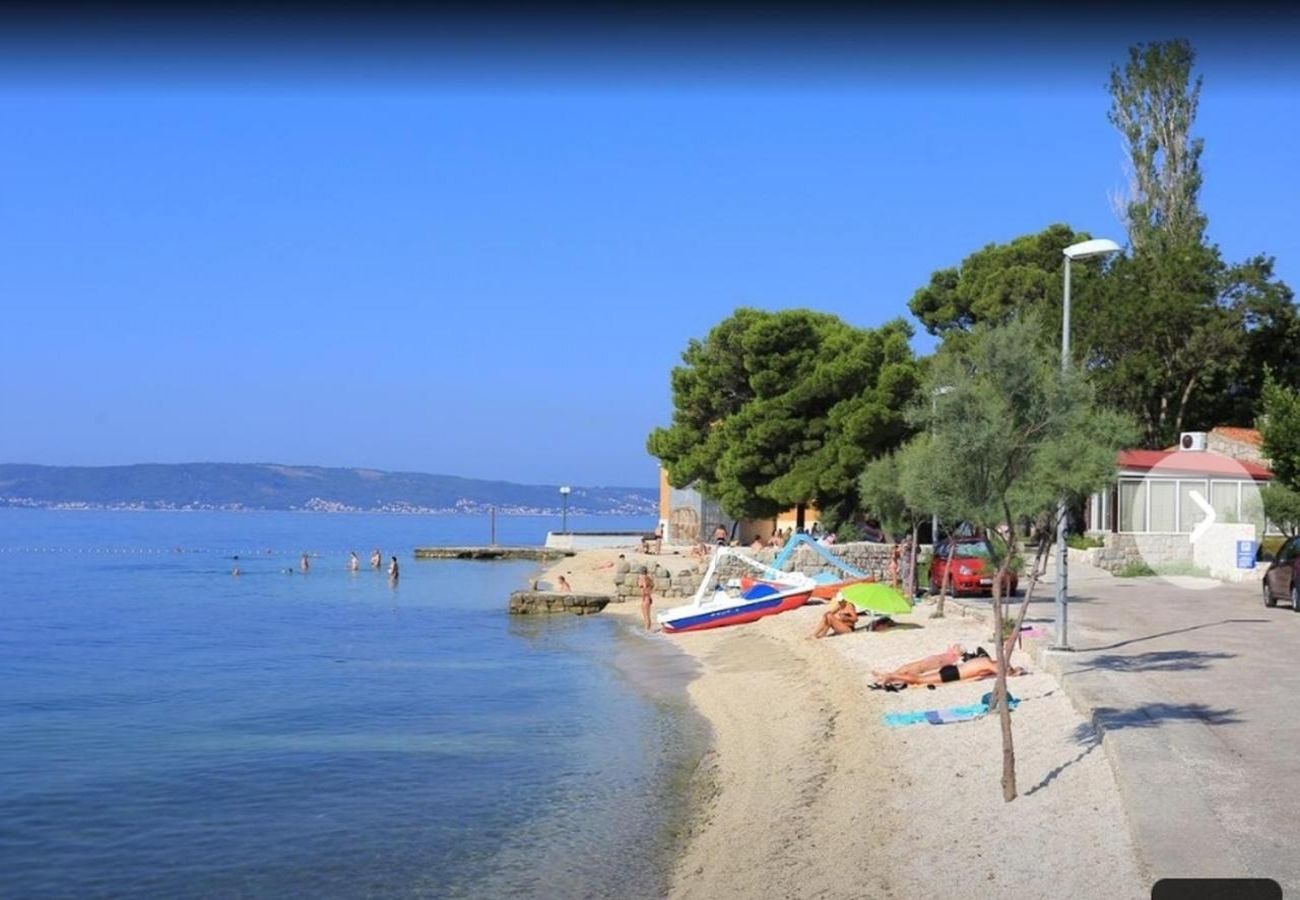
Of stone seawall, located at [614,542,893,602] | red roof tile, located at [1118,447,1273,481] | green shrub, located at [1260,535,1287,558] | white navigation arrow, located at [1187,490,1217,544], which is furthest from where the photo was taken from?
red roof tile, located at [1118,447,1273,481]

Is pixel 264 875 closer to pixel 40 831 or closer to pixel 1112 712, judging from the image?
pixel 40 831

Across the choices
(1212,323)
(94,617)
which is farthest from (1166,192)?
(94,617)

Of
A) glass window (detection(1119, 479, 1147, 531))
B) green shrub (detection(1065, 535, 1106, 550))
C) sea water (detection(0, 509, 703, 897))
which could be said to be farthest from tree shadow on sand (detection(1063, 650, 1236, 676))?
glass window (detection(1119, 479, 1147, 531))

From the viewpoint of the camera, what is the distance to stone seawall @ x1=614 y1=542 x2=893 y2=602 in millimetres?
39625

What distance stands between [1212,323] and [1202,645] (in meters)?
32.1

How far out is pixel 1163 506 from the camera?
4212cm

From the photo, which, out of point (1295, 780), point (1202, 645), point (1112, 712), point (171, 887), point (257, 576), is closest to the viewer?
point (1295, 780)

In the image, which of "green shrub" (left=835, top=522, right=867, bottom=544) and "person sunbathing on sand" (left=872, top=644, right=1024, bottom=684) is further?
"green shrub" (left=835, top=522, right=867, bottom=544)

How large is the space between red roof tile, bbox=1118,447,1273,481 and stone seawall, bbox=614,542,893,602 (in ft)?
29.1

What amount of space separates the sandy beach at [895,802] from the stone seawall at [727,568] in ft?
55.7

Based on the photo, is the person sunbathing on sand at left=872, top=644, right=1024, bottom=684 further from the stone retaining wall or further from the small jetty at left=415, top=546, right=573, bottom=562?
the small jetty at left=415, top=546, right=573, bottom=562

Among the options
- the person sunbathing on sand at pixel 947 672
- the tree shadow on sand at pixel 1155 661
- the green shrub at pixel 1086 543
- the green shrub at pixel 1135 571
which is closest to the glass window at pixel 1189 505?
the green shrub at pixel 1086 543

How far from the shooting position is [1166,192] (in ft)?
180

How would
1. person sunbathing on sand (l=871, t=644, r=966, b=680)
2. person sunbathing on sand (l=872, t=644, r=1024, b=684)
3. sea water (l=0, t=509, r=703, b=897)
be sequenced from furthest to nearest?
1. person sunbathing on sand (l=871, t=644, r=966, b=680)
2. person sunbathing on sand (l=872, t=644, r=1024, b=684)
3. sea water (l=0, t=509, r=703, b=897)
